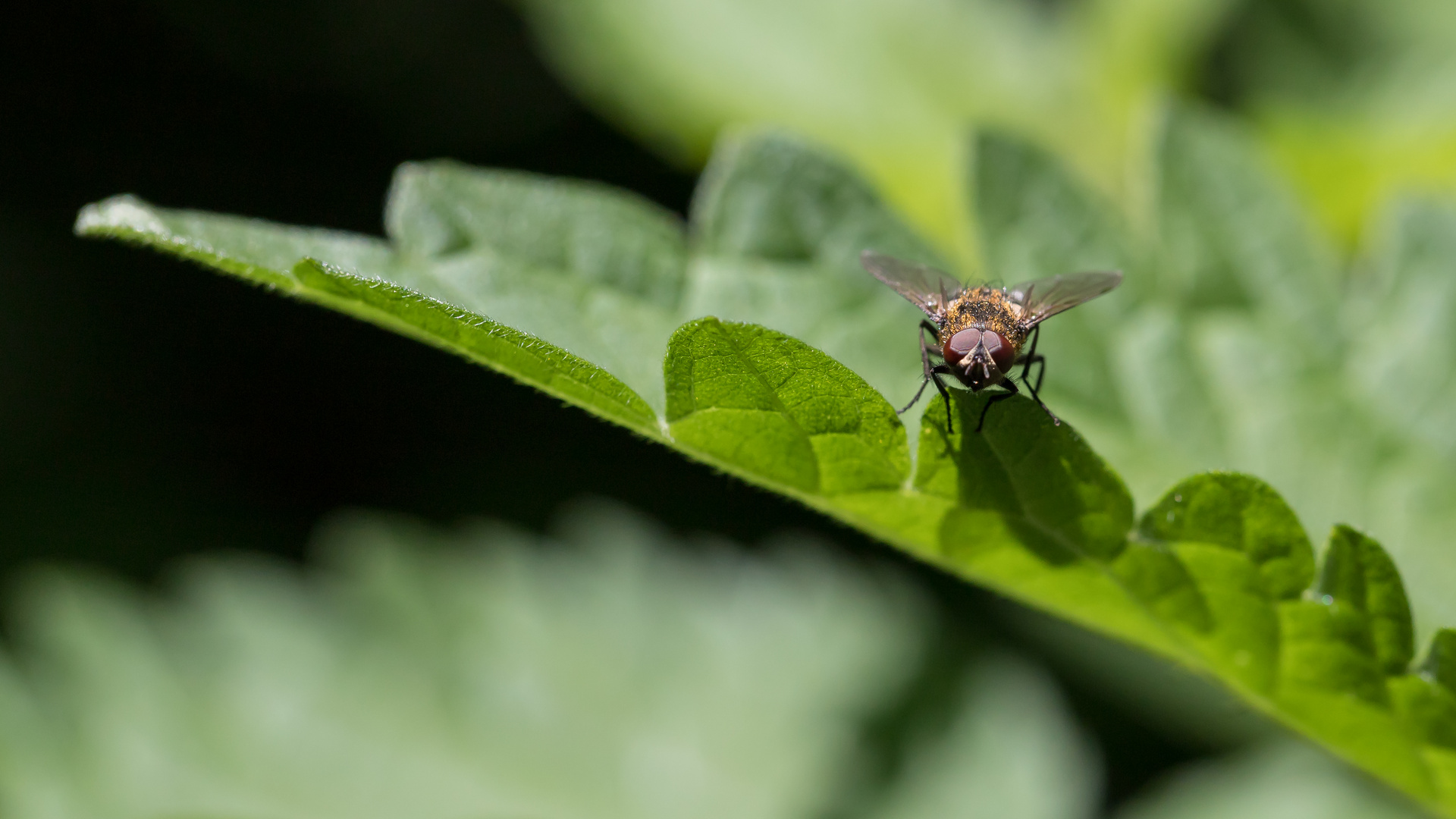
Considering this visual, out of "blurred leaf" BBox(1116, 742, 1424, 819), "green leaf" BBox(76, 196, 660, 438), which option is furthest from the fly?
"blurred leaf" BBox(1116, 742, 1424, 819)

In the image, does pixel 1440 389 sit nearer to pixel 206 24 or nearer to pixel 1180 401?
pixel 1180 401

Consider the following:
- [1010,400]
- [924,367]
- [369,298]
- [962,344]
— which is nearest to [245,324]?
Answer: [924,367]

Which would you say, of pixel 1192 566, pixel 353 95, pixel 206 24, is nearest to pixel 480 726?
pixel 1192 566

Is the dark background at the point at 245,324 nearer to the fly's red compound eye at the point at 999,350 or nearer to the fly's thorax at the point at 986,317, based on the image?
the fly's thorax at the point at 986,317

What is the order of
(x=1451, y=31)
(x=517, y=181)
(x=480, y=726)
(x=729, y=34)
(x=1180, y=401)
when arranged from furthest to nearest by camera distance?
(x=1451, y=31) → (x=729, y=34) → (x=480, y=726) → (x=1180, y=401) → (x=517, y=181)

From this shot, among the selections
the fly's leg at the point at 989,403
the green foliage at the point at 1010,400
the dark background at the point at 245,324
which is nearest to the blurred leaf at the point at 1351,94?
the green foliage at the point at 1010,400

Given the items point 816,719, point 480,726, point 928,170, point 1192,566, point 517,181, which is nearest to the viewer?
point 1192,566
